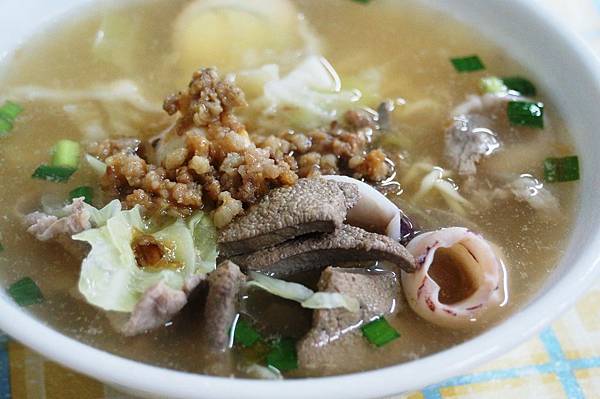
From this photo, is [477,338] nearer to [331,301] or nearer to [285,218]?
[331,301]

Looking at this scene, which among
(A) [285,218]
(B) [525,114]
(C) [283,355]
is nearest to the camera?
(C) [283,355]

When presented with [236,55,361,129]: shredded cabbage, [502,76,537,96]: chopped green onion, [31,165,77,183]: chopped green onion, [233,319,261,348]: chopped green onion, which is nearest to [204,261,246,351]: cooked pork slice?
[233,319,261,348]: chopped green onion

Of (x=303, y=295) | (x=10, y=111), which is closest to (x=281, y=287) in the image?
(x=303, y=295)

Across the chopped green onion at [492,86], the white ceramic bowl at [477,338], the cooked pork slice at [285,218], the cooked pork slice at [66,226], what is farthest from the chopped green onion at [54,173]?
the chopped green onion at [492,86]

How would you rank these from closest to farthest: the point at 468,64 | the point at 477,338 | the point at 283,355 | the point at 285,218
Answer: the point at 477,338 → the point at 283,355 → the point at 285,218 → the point at 468,64

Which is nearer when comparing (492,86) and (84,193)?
(84,193)

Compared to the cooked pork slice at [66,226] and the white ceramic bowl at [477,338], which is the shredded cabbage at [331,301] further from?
the cooked pork slice at [66,226]
